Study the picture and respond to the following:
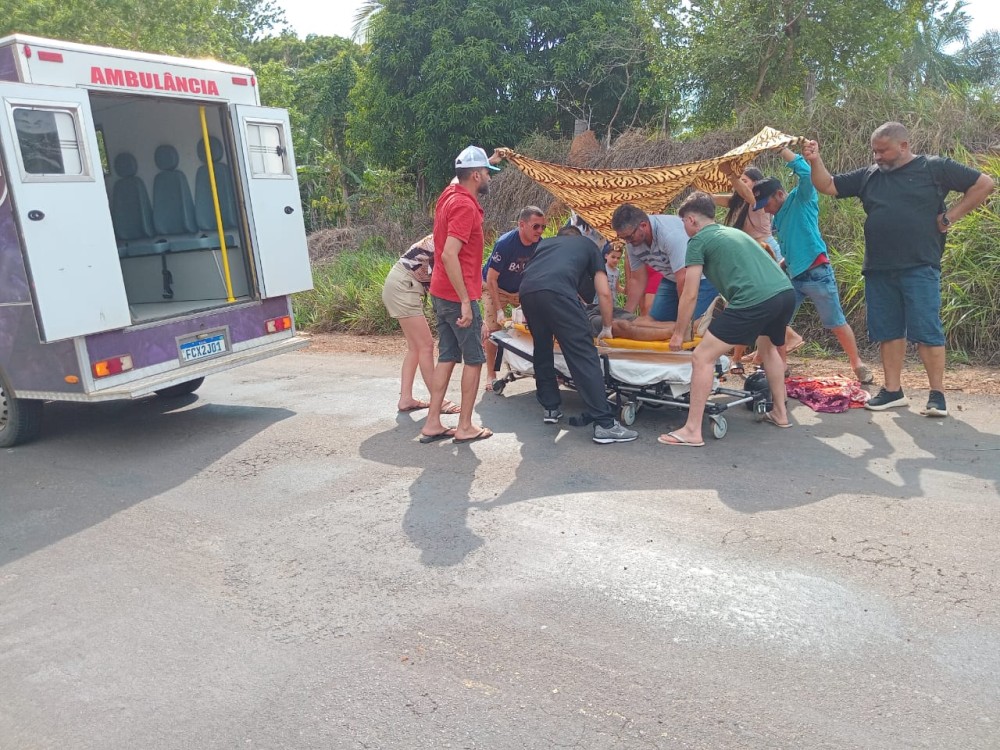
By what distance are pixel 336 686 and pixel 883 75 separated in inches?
520

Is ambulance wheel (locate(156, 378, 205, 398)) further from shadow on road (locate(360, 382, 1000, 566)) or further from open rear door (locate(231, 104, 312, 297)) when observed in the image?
shadow on road (locate(360, 382, 1000, 566))

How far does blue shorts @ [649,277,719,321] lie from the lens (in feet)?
22.8

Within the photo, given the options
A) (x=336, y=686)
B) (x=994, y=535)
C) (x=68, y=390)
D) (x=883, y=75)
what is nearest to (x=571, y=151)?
(x=883, y=75)

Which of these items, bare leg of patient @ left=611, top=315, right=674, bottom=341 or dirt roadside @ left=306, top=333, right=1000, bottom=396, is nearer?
bare leg of patient @ left=611, top=315, right=674, bottom=341

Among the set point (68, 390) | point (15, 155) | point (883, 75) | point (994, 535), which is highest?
point (883, 75)

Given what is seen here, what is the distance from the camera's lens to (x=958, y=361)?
745cm

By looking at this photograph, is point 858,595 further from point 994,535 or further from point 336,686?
point 336,686

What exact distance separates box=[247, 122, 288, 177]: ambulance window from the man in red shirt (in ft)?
7.27

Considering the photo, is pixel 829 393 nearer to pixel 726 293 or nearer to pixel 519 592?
pixel 726 293

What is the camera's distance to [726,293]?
221 inches

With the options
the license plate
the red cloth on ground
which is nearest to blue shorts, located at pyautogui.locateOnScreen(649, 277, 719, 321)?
the red cloth on ground

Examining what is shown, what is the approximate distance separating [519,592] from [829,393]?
374cm

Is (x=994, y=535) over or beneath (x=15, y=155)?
beneath

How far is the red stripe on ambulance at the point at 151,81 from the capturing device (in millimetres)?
6224
